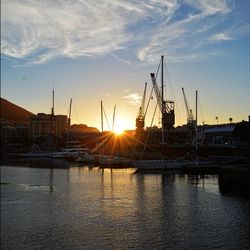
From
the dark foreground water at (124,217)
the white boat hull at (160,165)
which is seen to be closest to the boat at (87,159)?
the white boat hull at (160,165)

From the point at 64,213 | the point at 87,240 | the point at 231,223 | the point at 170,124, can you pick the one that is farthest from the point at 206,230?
the point at 170,124

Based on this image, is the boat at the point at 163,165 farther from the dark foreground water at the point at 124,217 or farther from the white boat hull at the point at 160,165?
the dark foreground water at the point at 124,217

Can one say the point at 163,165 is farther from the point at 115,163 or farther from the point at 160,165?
the point at 115,163

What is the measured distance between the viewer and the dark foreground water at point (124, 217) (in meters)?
21.6

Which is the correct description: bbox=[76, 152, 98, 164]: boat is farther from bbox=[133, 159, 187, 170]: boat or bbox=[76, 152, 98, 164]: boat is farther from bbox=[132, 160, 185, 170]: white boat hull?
bbox=[133, 159, 187, 170]: boat

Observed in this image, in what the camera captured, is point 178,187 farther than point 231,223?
Yes

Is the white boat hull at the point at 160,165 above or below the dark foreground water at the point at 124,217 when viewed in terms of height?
above

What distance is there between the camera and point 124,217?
2717 centimetres

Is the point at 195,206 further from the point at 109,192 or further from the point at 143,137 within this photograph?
the point at 143,137

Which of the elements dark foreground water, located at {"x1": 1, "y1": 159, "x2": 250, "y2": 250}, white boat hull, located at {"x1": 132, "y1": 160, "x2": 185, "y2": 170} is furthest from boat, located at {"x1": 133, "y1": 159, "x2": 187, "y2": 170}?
dark foreground water, located at {"x1": 1, "y1": 159, "x2": 250, "y2": 250}

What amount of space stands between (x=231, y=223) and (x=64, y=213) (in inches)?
432

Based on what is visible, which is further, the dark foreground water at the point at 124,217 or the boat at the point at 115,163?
the boat at the point at 115,163

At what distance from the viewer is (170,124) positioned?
346ft

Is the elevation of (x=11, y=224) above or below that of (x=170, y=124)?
below
